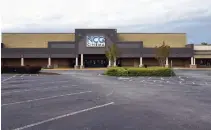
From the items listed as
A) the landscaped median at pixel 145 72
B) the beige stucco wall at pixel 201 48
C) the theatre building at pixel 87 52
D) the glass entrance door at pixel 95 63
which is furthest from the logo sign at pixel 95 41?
the landscaped median at pixel 145 72

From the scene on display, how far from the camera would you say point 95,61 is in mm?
67188

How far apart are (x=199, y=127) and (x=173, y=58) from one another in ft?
200

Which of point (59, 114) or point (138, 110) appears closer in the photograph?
point (59, 114)

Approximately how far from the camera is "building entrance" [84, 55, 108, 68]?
2623 inches

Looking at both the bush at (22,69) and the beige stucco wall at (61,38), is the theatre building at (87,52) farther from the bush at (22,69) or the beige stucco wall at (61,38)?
the bush at (22,69)

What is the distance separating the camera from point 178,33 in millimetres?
70750

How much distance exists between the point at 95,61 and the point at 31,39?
14.7 metres

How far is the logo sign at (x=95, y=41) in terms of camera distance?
64.4 metres

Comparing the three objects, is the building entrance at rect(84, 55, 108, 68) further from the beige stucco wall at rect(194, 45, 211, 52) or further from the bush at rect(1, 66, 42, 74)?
the bush at rect(1, 66, 42, 74)

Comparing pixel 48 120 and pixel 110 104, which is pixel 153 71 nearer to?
pixel 110 104

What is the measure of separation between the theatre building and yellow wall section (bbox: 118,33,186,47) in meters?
0.29

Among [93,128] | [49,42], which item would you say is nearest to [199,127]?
[93,128]

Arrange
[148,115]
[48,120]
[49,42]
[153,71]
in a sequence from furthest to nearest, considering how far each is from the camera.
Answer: [49,42] → [153,71] → [148,115] → [48,120]

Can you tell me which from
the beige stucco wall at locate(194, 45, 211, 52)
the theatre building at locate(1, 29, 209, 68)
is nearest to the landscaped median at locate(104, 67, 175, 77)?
the theatre building at locate(1, 29, 209, 68)
